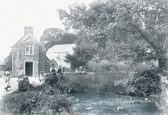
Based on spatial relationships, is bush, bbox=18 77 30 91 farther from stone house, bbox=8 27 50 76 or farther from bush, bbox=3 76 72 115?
stone house, bbox=8 27 50 76

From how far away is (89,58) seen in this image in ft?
123

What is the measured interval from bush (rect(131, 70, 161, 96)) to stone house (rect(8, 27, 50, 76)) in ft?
76.5

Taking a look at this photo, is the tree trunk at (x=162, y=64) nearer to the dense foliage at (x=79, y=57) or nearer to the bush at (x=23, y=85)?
the bush at (x=23, y=85)

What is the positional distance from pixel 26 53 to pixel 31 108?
2773cm

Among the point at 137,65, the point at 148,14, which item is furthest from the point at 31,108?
the point at 148,14

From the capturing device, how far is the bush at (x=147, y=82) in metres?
15.9

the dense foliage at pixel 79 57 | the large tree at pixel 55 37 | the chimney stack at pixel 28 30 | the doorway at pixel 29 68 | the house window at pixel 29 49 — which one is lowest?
the doorway at pixel 29 68

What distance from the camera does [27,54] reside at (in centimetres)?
3572

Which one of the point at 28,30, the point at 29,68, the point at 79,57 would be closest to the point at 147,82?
the point at 79,57

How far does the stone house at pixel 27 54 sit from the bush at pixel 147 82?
23.3m

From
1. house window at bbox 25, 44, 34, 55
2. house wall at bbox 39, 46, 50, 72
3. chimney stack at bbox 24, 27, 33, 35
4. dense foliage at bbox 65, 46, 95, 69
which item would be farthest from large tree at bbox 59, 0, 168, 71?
chimney stack at bbox 24, 27, 33, 35

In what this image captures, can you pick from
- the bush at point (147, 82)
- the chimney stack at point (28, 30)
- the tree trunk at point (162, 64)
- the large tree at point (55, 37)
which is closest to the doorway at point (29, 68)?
the chimney stack at point (28, 30)

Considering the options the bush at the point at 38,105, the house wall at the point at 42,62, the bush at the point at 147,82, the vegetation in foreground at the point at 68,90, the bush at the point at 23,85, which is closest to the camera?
the bush at the point at 38,105

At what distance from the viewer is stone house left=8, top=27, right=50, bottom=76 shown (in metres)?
35.1
